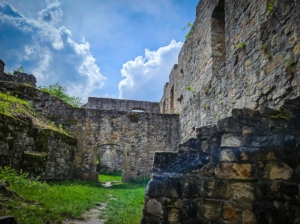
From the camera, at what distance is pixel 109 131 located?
12914 mm

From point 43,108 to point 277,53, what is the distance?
11640 millimetres

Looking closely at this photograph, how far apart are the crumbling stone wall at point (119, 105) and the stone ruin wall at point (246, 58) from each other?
13683mm

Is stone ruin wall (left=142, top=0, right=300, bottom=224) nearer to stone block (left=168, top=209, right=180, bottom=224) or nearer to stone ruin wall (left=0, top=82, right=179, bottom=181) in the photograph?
stone block (left=168, top=209, right=180, bottom=224)

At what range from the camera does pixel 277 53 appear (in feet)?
12.4

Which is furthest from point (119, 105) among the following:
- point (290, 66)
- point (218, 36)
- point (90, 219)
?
point (290, 66)

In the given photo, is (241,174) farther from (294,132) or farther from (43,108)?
(43,108)

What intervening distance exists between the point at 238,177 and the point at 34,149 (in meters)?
8.03

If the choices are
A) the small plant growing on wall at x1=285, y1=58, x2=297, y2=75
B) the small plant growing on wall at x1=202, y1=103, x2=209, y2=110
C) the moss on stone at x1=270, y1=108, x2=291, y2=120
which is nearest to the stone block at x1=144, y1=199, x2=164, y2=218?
the moss on stone at x1=270, y1=108, x2=291, y2=120

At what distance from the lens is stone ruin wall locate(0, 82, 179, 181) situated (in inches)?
480

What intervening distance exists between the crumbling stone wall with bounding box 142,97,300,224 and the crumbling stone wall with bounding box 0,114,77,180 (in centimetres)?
616

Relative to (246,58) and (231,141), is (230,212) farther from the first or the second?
(246,58)

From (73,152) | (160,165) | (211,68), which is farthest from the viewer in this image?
(73,152)

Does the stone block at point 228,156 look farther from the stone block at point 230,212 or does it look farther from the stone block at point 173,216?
the stone block at point 173,216

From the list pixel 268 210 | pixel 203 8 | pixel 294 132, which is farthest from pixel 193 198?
pixel 203 8
